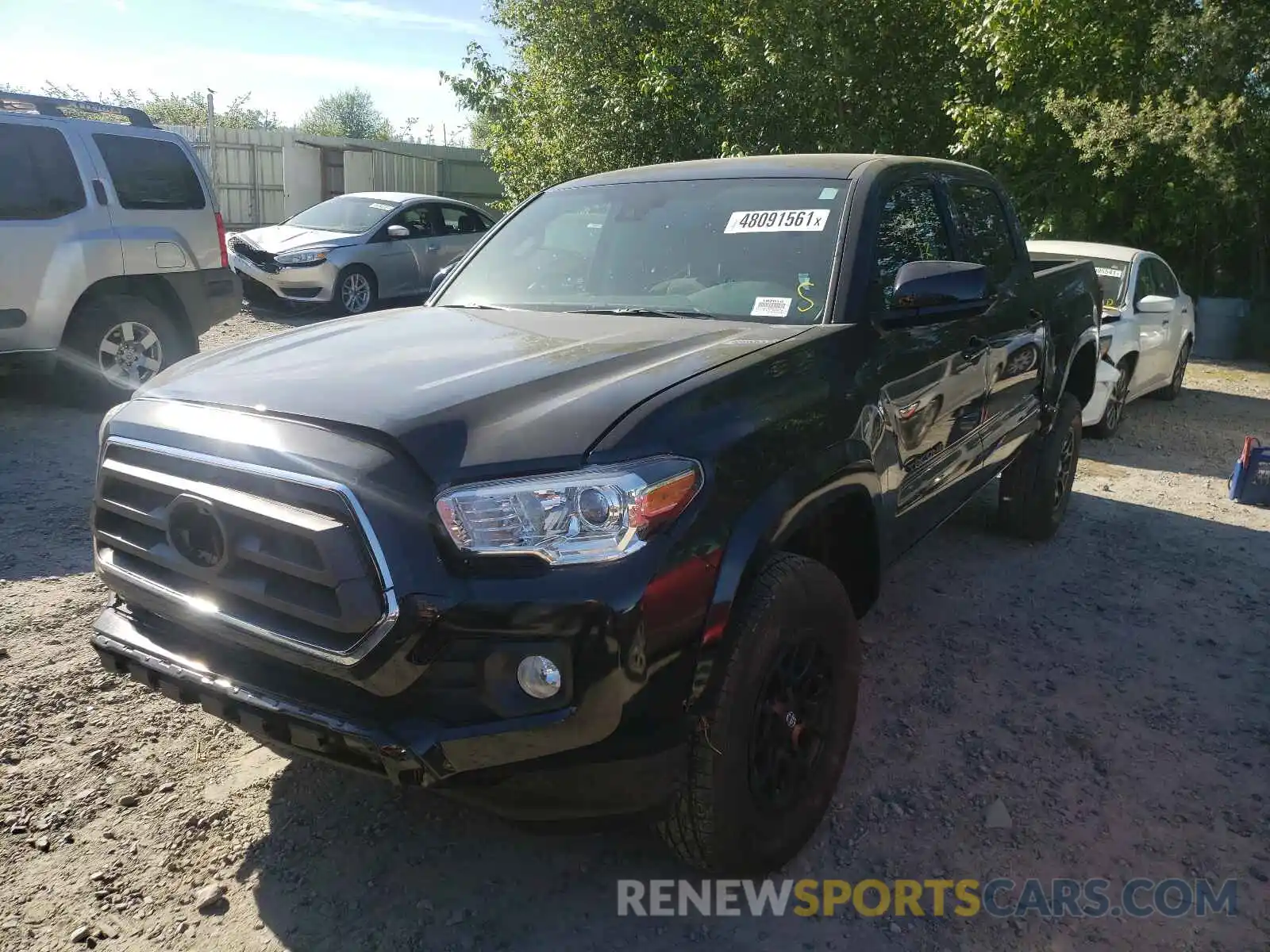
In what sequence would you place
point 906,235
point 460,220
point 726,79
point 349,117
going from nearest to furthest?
point 906,235 < point 460,220 < point 726,79 < point 349,117

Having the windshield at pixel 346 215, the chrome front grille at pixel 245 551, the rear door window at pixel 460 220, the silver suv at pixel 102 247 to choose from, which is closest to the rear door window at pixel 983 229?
the chrome front grille at pixel 245 551

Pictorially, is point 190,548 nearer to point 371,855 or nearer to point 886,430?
point 371,855

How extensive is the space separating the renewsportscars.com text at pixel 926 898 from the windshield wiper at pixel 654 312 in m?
1.70

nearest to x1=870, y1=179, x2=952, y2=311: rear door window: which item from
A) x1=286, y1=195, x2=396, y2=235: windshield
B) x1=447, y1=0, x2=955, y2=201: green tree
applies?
x1=286, y1=195, x2=396, y2=235: windshield

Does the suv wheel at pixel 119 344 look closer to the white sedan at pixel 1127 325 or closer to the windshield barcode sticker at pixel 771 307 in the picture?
the windshield barcode sticker at pixel 771 307

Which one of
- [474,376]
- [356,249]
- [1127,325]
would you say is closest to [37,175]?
[356,249]

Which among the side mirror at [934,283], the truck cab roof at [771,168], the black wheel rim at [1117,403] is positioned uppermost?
the truck cab roof at [771,168]

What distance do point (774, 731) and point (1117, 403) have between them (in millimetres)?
6934

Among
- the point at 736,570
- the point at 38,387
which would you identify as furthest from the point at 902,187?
the point at 38,387

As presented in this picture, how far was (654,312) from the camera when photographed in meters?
3.37

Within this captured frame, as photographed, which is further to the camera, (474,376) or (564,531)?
(474,376)

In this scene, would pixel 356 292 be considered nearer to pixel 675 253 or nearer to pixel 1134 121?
pixel 1134 121

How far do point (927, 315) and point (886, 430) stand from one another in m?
0.48

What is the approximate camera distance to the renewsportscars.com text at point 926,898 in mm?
2611
